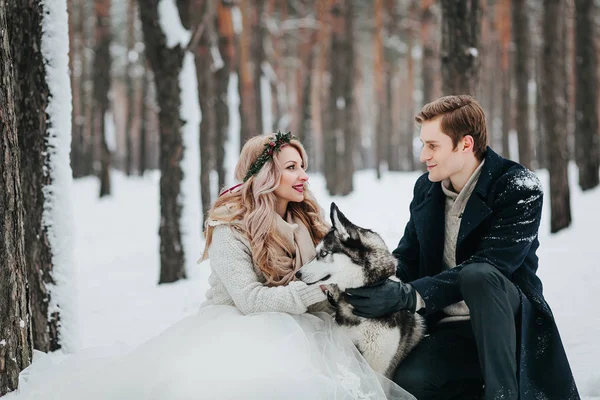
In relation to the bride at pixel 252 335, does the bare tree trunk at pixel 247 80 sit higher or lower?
higher

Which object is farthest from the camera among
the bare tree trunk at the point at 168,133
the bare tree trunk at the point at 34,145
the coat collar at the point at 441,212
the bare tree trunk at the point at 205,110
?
the bare tree trunk at the point at 205,110

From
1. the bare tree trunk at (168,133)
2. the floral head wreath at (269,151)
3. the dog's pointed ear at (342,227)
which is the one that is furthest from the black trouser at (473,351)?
the bare tree trunk at (168,133)

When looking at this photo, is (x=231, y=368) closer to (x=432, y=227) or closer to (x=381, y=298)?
(x=381, y=298)

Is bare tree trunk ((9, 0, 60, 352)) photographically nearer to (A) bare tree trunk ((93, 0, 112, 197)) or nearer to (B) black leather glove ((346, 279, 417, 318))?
(B) black leather glove ((346, 279, 417, 318))

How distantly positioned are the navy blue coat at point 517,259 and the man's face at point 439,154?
0.17 metres

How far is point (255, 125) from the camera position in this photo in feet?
52.6

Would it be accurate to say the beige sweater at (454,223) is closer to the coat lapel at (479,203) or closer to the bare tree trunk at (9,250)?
the coat lapel at (479,203)

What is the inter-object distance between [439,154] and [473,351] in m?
1.11

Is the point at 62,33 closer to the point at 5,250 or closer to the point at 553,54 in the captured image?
the point at 5,250

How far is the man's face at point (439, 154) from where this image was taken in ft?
10.2

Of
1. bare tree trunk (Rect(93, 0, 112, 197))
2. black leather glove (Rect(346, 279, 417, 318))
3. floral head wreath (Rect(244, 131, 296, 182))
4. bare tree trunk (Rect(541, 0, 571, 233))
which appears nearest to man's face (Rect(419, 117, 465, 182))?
black leather glove (Rect(346, 279, 417, 318))

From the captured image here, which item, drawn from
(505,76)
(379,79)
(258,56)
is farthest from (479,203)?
(379,79)

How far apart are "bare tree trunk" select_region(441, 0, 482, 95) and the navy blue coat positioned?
2607 millimetres

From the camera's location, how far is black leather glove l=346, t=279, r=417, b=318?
274 cm
